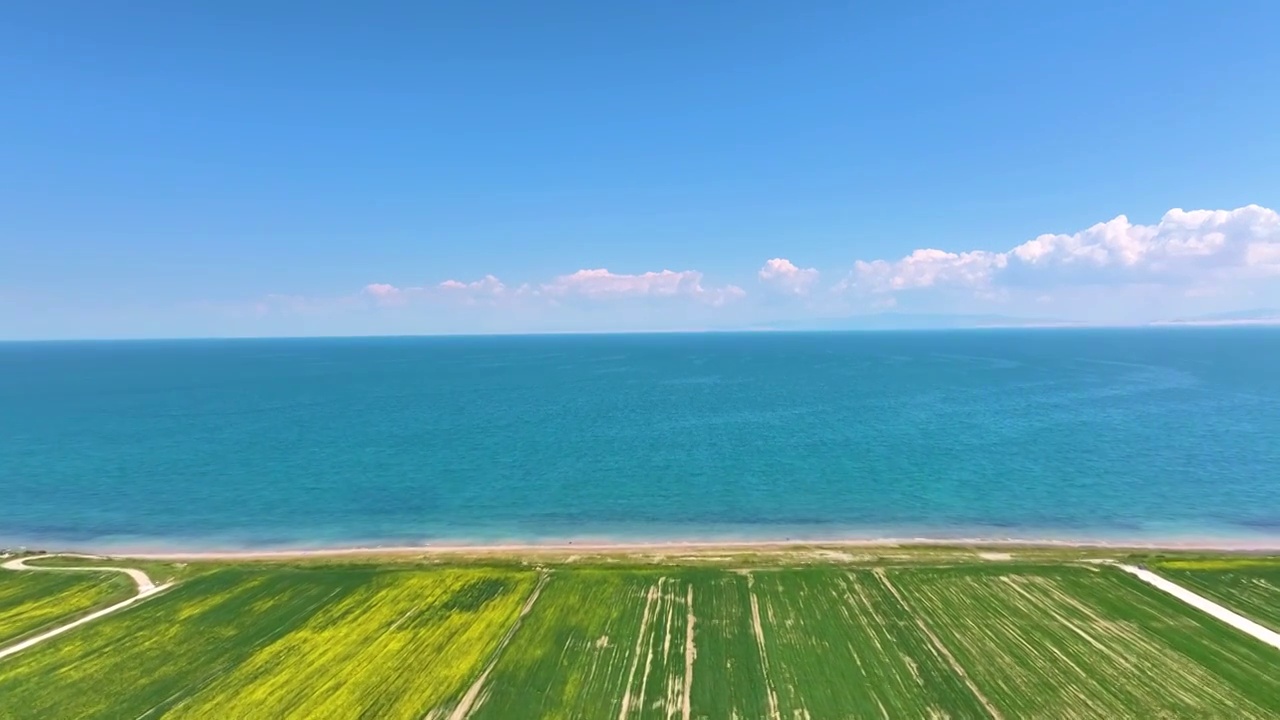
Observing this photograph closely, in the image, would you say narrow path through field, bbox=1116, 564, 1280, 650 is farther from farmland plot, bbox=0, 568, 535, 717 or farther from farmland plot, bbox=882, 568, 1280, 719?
farmland plot, bbox=0, 568, 535, 717

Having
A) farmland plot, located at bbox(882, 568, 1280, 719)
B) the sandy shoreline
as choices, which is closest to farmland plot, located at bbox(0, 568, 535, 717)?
the sandy shoreline

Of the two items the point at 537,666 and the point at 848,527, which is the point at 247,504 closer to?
the point at 537,666

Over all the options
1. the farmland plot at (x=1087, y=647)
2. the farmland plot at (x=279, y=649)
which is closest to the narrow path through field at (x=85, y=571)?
the farmland plot at (x=279, y=649)

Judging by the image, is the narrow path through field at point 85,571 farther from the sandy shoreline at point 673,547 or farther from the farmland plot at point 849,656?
the farmland plot at point 849,656

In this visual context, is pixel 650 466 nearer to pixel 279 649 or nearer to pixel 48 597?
pixel 279 649

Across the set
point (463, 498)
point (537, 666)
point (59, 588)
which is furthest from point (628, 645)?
point (59, 588)

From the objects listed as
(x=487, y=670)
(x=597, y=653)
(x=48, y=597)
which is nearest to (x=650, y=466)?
(x=597, y=653)
